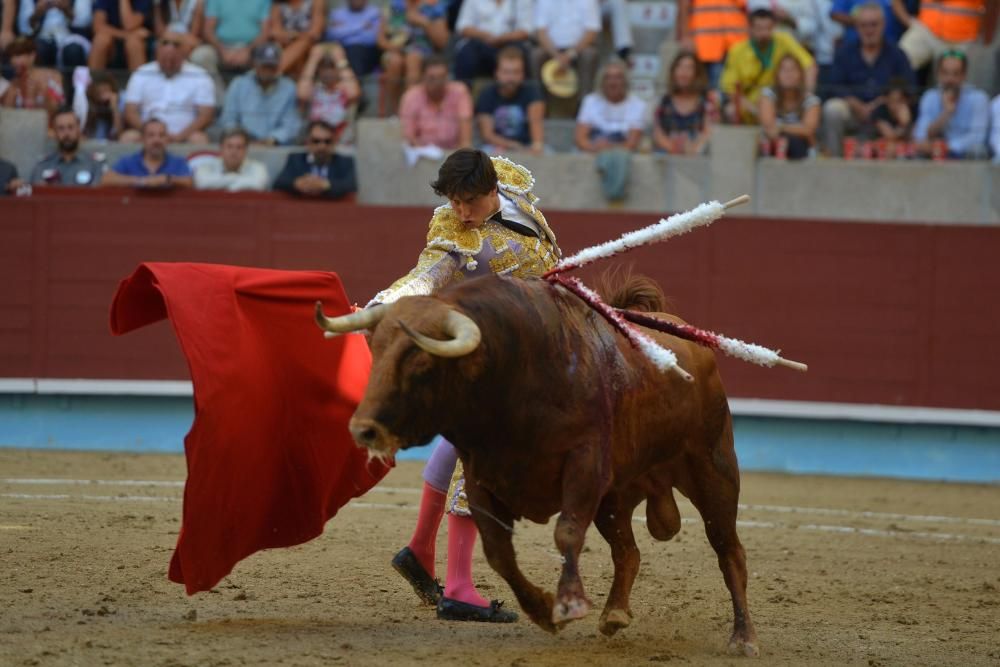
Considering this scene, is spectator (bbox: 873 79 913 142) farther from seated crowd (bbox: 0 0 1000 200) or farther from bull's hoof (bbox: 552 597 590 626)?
bull's hoof (bbox: 552 597 590 626)

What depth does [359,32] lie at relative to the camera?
10.7 metres

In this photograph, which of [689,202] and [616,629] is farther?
[689,202]

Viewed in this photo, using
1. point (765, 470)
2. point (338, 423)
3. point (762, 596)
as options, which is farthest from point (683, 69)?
point (338, 423)

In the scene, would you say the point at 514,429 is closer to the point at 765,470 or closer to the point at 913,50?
the point at 765,470

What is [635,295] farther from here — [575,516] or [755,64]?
[755,64]

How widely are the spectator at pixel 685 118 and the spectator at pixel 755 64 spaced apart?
139 millimetres

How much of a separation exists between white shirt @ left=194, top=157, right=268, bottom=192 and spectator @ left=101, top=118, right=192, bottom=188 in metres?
0.08

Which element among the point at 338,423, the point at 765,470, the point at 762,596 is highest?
the point at 338,423

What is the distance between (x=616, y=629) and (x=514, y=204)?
1218 mm

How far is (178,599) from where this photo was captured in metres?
4.93

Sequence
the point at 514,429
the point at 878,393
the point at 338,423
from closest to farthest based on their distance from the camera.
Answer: the point at 514,429, the point at 338,423, the point at 878,393

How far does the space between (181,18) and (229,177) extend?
181 cm

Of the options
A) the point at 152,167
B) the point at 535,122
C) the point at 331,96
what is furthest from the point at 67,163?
the point at 535,122

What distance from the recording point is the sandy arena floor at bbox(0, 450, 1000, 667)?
429cm
